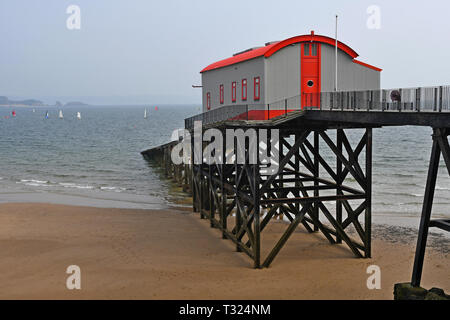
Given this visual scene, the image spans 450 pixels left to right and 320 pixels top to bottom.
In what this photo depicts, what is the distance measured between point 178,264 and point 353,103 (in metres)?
7.08

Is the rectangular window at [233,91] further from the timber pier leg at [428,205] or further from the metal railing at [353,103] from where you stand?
the timber pier leg at [428,205]

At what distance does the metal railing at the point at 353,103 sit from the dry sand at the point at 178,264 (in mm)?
4646

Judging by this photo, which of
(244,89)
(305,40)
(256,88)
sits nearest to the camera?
(305,40)

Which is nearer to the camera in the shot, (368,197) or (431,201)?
Result: (431,201)

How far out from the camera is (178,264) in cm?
1522

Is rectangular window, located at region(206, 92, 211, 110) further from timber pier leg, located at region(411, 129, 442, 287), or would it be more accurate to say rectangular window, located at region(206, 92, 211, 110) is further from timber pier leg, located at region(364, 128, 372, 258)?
timber pier leg, located at region(411, 129, 442, 287)

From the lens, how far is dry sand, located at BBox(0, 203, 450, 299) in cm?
1307

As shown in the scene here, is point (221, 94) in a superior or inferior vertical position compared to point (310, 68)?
inferior

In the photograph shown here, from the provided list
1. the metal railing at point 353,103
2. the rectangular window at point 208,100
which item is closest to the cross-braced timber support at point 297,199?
the metal railing at point 353,103

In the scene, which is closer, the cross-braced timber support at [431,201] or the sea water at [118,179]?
the cross-braced timber support at [431,201]

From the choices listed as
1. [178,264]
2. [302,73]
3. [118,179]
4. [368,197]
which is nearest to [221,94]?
[302,73]

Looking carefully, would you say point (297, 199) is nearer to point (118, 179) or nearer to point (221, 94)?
point (221, 94)

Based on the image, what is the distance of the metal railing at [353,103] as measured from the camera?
11180 millimetres
